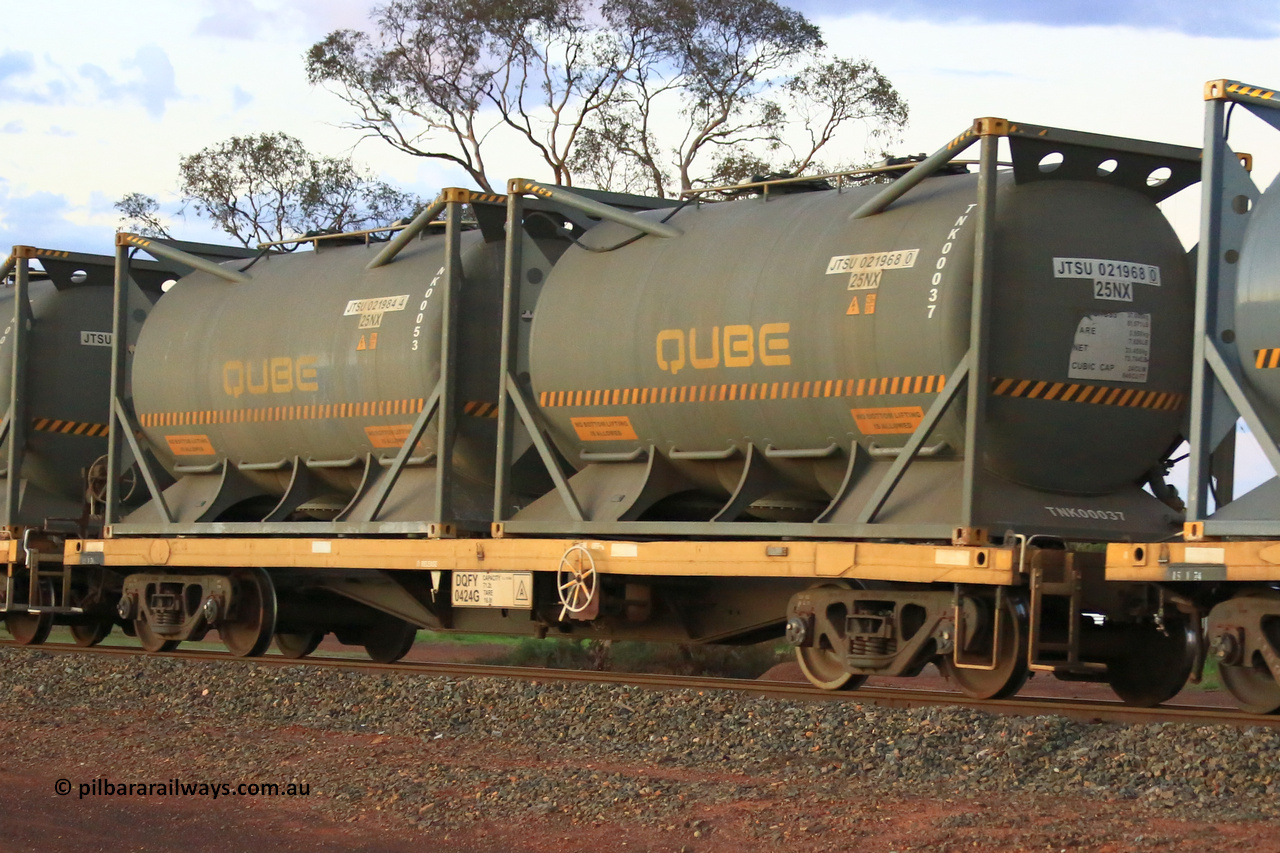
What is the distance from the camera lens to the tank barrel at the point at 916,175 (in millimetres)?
11016

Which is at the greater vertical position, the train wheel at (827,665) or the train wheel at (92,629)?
the train wheel at (827,665)

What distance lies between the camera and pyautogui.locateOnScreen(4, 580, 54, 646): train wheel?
732 inches

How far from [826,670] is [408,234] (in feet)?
18.7

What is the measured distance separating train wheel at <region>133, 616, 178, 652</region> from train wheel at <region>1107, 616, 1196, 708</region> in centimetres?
972

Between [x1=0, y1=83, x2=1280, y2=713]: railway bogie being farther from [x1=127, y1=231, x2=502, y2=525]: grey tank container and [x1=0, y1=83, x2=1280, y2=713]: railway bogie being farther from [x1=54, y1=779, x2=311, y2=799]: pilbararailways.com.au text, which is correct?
[x1=54, y1=779, x2=311, y2=799]: pilbararailways.com.au text

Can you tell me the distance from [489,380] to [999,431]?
205 inches

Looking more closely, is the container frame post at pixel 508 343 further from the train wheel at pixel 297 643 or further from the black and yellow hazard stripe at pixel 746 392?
the train wheel at pixel 297 643

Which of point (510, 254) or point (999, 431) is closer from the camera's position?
point (999, 431)

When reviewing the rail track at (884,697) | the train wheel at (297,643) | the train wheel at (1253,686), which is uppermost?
the train wheel at (1253,686)

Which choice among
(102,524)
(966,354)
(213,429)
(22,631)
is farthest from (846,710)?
(22,631)

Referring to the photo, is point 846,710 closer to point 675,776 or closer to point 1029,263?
point 675,776

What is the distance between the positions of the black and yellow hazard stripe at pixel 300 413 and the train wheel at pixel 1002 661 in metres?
5.08

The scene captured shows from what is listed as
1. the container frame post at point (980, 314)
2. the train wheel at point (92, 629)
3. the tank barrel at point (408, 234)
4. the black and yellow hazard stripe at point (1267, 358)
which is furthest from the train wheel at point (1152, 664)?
the train wheel at point (92, 629)

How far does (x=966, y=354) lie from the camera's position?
10.7 metres
